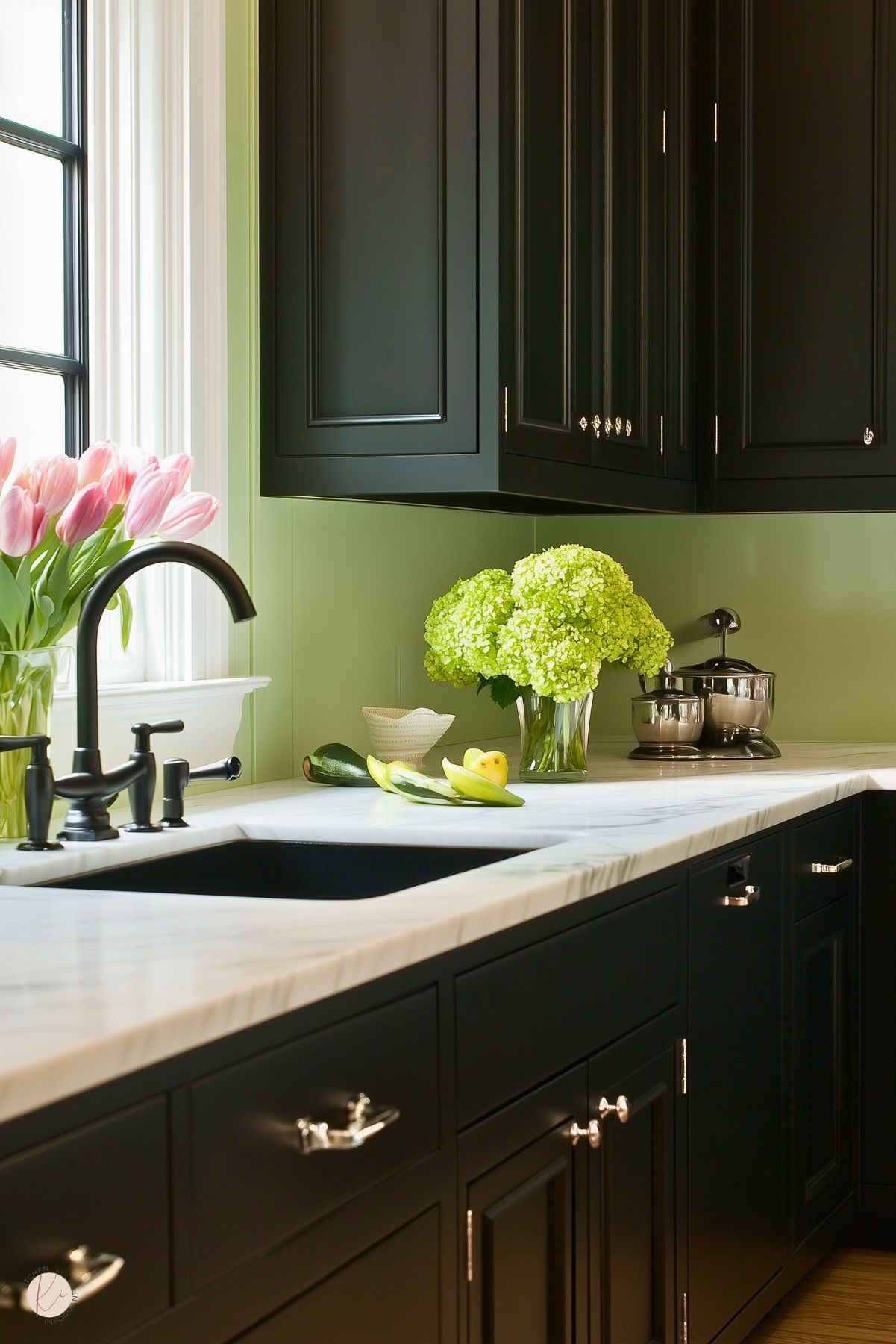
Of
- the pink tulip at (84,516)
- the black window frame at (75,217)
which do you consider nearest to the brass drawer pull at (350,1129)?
the pink tulip at (84,516)

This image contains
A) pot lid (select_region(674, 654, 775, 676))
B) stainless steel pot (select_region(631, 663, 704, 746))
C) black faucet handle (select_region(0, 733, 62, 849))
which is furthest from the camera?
pot lid (select_region(674, 654, 775, 676))

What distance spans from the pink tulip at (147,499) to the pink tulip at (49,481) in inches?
3.8

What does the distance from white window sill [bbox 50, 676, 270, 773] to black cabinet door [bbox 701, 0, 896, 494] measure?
1298 millimetres

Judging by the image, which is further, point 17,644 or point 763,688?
point 763,688

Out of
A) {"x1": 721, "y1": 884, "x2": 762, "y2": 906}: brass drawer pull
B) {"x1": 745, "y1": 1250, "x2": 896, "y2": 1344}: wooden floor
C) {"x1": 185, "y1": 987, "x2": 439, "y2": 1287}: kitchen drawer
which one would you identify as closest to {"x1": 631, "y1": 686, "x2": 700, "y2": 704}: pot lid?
{"x1": 721, "y1": 884, "x2": 762, "y2": 906}: brass drawer pull

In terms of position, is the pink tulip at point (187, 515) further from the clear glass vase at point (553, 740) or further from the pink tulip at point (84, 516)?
the clear glass vase at point (553, 740)

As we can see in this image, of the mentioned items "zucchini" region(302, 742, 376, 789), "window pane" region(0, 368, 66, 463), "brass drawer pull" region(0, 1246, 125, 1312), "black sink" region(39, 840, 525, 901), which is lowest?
"brass drawer pull" region(0, 1246, 125, 1312)

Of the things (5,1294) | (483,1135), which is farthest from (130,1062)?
(483,1135)

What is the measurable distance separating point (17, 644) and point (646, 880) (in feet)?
2.75

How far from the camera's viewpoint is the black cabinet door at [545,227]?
2545 millimetres

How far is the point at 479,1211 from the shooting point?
163 centimetres

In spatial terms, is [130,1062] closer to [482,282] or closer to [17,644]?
[17,644]

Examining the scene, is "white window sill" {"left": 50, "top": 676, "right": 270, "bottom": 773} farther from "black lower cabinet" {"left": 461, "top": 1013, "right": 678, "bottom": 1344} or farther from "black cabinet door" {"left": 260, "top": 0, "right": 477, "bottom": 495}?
"black lower cabinet" {"left": 461, "top": 1013, "right": 678, "bottom": 1344}

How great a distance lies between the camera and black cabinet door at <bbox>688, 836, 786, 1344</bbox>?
2.25 meters
